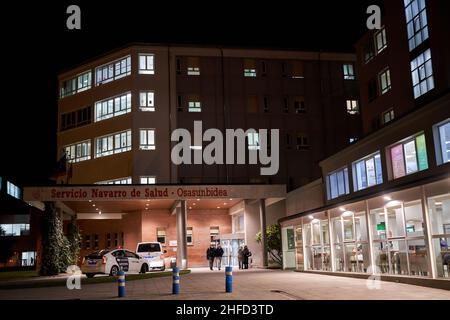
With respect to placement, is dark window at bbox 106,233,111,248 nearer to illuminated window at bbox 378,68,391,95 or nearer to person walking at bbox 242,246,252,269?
person walking at bbox 242,246,252,269

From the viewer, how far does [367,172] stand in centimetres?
2566

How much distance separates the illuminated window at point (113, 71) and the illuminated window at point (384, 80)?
2016cm

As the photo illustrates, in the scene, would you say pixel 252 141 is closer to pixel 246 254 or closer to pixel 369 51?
pixel 369 51

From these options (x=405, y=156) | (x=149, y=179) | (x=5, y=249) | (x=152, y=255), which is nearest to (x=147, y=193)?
(x=152, y=255)

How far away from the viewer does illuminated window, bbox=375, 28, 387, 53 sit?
117ft

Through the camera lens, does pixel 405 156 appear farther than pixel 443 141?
Yes

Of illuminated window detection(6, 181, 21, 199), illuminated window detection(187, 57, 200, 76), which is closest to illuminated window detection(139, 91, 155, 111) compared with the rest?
illuminated window detection(187, 57, 200, 76)

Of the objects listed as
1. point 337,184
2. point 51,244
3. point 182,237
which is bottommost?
point 51,244

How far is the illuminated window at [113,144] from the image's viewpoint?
141 ft

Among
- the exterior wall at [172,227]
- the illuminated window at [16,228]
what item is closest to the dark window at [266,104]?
the exterior wall at [172,227]

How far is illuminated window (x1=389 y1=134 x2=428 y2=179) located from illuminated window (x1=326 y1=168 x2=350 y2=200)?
4.96 m

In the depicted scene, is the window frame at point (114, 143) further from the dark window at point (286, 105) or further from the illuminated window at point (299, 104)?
the illuminated window at point (299, 104)

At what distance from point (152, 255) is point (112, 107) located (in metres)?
16.0
